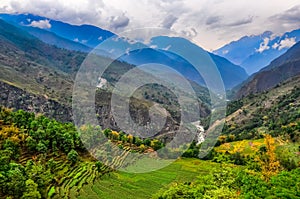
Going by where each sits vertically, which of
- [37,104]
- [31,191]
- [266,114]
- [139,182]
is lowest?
[266,114]

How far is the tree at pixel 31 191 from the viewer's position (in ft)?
98.2

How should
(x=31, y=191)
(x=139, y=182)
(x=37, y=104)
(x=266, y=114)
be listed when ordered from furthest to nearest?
(x=37, y=104), (x=266, y=114), (x=139, y=182), (x=31, y=191)

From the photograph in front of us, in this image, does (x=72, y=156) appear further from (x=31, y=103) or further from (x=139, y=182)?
(x=31, y=103)

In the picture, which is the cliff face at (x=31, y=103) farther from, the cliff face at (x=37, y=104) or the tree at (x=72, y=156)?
the tree at (x=72, y=156)

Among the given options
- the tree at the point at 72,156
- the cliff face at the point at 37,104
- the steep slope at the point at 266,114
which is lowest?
the steep slope at the point at 266,114

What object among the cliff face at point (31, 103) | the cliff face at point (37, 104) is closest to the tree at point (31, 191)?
the cliff face at point (37, 104)

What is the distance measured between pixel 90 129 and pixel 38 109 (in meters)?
58.7

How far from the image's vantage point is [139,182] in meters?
43.3

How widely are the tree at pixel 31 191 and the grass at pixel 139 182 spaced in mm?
6264

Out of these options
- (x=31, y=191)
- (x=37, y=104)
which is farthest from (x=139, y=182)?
A: (x=37, y=104)

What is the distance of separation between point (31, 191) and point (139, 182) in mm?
16359

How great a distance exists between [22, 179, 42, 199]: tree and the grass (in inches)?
247

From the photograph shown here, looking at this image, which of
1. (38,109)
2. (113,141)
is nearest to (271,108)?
(113,141)

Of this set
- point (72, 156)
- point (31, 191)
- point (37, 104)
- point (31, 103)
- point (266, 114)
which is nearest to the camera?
point (31, 191)
